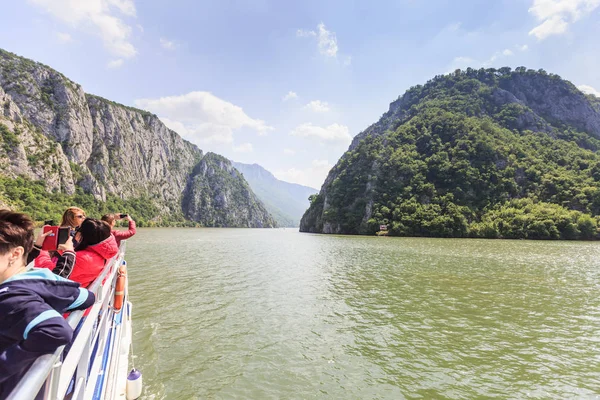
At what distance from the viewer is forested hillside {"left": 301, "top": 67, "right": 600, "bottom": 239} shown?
7219cm

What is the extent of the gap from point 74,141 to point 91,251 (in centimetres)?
15781

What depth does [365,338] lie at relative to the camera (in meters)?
9.60

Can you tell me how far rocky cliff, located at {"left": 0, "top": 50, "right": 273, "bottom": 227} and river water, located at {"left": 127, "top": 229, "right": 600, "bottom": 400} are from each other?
→ 114m

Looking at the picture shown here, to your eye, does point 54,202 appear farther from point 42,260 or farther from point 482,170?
point 482,170

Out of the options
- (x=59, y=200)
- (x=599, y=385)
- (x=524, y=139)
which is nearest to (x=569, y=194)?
(x=524, y=139)

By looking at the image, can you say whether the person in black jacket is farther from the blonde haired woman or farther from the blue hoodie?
the blue hoodie

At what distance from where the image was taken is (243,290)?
15.5m

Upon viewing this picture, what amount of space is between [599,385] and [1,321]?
1127 cm

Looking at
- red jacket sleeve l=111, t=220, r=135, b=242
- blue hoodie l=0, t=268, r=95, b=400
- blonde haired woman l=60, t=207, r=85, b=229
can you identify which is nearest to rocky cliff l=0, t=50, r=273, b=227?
red jacket sleeve l=111, t=220, r=135, b=242

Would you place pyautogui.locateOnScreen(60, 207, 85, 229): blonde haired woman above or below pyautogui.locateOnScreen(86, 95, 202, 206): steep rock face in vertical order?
below

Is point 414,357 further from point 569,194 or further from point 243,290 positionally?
point 569,194

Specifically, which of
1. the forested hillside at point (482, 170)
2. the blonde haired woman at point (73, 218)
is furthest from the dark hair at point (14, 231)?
the forested hillside at point (482, 170)

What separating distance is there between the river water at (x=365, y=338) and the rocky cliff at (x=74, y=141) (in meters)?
114

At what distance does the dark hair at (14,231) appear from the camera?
223cm
